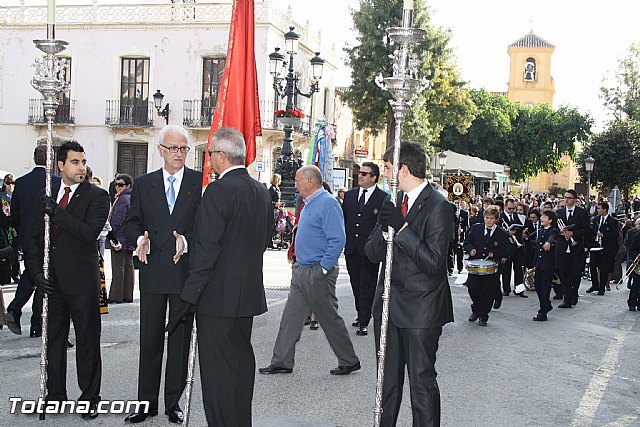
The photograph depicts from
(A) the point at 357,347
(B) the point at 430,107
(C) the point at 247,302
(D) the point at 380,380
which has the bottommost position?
(A) the point at 357,347

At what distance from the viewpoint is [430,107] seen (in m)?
40.2

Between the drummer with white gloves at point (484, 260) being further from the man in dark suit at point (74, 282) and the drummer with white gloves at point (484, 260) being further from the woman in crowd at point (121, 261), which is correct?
the man in dark suit at point (74, 282)

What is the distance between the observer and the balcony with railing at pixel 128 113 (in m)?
34.6

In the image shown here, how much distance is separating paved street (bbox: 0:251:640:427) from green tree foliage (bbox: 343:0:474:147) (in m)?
26.8

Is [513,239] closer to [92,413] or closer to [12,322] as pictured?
[12,322]

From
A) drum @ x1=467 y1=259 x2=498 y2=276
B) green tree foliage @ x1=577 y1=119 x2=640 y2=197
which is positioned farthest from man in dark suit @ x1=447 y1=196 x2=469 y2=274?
green tree foliage @ x1=577 y1=119 x2=640 y2=197

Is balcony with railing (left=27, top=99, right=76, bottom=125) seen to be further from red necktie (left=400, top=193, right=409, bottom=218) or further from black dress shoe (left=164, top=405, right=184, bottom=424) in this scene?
red necktie (left=400, top=193, right=409, bottom=218)

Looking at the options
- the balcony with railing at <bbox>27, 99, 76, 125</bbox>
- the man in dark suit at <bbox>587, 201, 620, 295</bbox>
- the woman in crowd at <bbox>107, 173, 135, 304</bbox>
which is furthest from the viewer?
the balcony with railing at <bbox>27, 99, 76, 125</bbox>

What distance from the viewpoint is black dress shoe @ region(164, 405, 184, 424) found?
571 centimetres

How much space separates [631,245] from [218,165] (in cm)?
1149

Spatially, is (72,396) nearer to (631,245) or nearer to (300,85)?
(631,245)

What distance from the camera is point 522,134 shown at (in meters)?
60.0

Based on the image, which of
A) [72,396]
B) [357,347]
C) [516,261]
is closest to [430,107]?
[516,261]

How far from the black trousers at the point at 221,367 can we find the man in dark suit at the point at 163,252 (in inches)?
30.1
